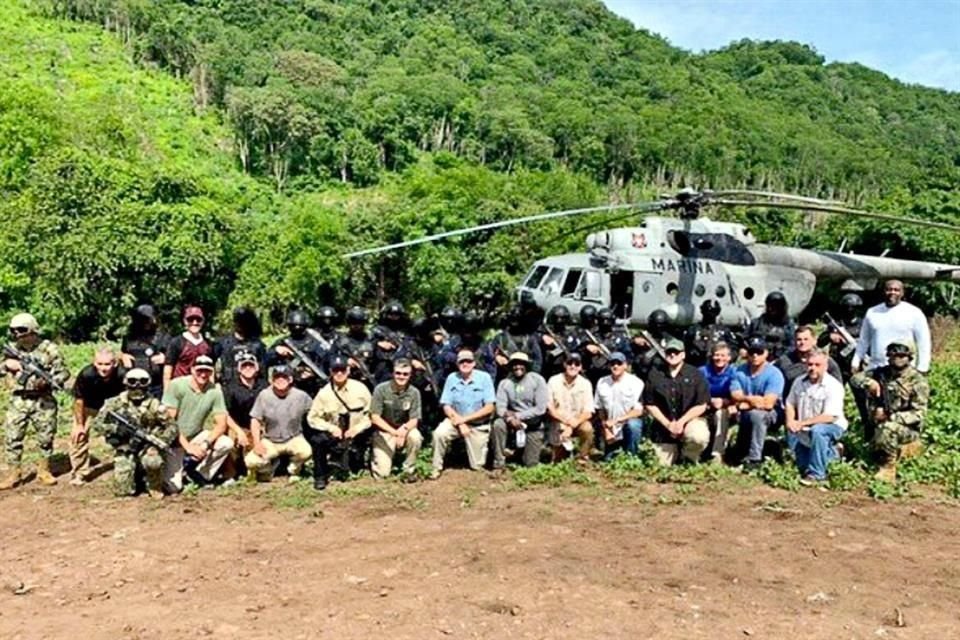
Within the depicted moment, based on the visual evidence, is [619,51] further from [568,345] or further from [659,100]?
[568,345]

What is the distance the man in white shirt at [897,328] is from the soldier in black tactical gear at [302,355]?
A: 5.23 metres

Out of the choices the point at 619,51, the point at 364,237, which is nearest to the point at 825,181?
the point at 364,237

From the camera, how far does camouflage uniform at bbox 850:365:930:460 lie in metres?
7.56

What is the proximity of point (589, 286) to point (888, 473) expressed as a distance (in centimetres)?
592

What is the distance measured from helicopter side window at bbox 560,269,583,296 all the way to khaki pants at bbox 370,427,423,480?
18.4 feet

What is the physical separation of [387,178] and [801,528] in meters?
75.5

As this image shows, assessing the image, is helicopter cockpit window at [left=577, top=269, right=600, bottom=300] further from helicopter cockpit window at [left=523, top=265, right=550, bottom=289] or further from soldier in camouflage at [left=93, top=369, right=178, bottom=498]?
soldier in camouflage at [left=93, top=369, right=178, bottom=498]

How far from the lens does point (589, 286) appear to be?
1283 centimetres

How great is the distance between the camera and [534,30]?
14575 cm

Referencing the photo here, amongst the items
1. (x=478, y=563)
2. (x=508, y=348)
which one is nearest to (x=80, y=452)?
(x=508, y=348)

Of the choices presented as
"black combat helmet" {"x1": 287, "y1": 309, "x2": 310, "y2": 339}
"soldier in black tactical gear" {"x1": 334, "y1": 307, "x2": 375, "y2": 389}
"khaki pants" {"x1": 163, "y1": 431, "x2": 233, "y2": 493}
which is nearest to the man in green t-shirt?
"khaki pants" {"x1": 163, "y1": 431, "x2": 233, "y2": 493}

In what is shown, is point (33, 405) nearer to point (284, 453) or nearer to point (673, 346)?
point (284, 453)

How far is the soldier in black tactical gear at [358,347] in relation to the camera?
8.51 m

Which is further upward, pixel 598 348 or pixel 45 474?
pixel 598 348
